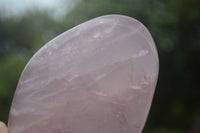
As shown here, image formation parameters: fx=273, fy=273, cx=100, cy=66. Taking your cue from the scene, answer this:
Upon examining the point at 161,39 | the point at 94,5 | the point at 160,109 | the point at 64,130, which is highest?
the point at 64,130

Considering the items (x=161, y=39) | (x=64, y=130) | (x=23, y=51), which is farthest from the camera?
(x=23, y=51)

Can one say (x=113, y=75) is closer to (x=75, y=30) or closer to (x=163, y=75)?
(x=75, y=30)

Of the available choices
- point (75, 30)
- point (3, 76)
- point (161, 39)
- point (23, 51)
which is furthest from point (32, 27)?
point (75, 30)

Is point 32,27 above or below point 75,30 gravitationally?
below

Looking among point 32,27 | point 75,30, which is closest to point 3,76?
point 32,27

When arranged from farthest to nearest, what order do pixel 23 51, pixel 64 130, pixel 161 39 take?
pixel 23 51 < pixel 161 39 < pixel 64 130

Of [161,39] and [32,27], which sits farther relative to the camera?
[32,27]

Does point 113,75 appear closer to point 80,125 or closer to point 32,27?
point 80,125
